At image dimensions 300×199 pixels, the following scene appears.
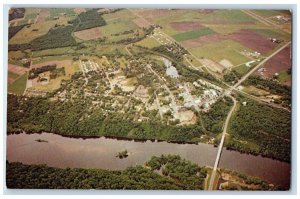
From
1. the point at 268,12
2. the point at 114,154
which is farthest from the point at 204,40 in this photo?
the point at 114,154

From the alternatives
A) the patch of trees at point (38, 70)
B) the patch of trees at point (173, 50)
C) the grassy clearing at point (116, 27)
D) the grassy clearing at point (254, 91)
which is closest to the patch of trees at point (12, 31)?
the patch of trees at point (38, 70)

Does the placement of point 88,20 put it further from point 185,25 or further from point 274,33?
point 274,33

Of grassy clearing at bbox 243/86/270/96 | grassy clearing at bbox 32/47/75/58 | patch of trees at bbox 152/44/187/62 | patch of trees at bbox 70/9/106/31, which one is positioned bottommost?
grassy clearing at bbox 243/86/270/96

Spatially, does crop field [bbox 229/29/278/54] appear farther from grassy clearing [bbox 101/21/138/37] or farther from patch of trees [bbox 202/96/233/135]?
grassy clearing [bbox 101/21/138/37]

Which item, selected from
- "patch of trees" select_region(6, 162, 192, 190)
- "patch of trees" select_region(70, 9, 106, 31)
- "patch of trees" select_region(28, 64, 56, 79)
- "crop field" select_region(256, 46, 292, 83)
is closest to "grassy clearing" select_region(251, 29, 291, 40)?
"crop field" select_region(256, 46, 292, 83)

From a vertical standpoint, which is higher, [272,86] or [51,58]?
[51,58]

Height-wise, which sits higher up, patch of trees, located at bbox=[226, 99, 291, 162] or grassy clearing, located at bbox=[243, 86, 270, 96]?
grassy clearing, located at bbox=[243, 86, 270, 96]
